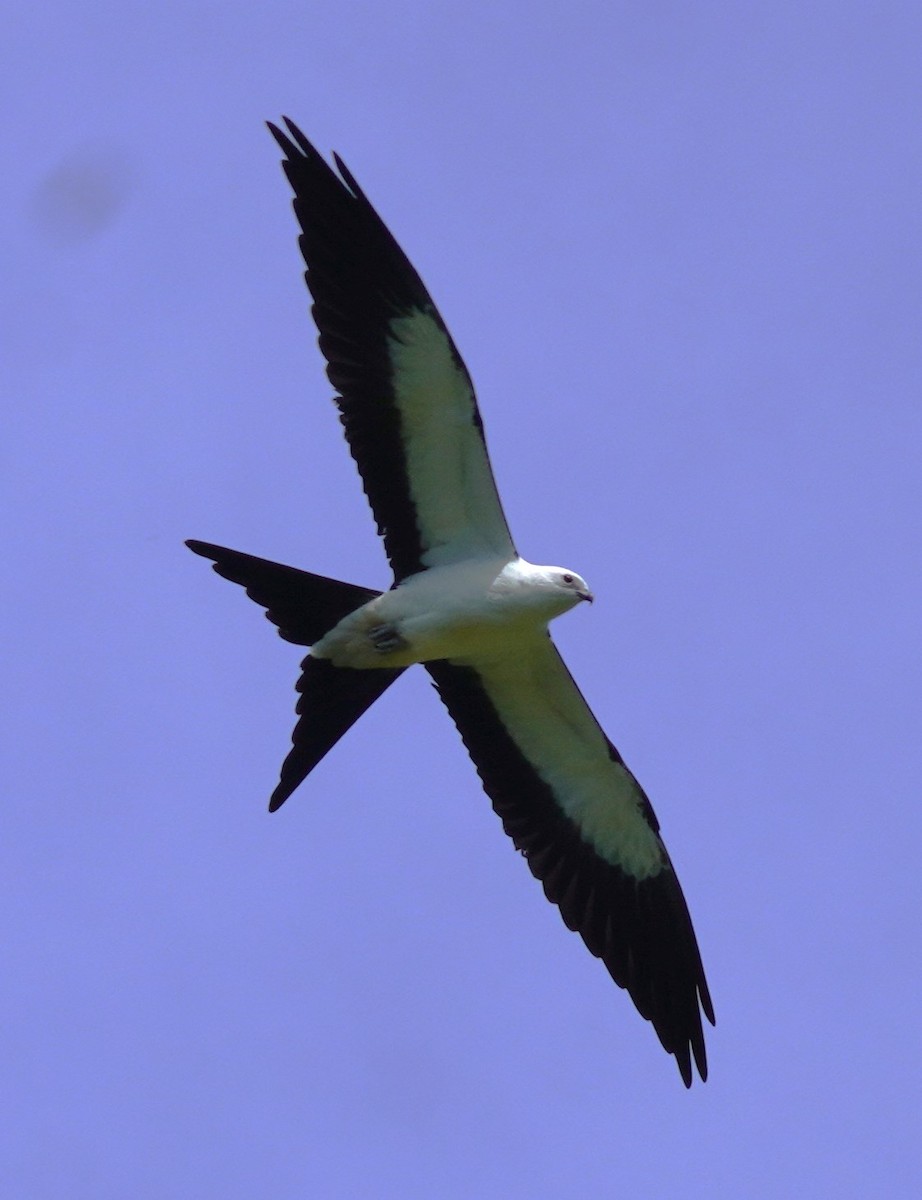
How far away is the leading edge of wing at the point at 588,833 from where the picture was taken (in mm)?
12992

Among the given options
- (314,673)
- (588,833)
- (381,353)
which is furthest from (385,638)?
(588,833)

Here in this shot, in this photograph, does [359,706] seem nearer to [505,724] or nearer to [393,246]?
[505,724]

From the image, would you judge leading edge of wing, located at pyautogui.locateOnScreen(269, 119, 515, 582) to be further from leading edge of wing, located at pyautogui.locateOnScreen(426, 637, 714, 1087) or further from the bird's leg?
leading edge of wing, located at pyautogui.locateOnScreen(426, 637, 714, 1087)

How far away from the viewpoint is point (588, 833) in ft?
43.7

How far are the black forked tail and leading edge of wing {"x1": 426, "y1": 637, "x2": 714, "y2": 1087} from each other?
3.21ft

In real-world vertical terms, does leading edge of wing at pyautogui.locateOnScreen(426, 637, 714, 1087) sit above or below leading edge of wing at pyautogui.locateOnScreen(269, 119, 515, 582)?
below

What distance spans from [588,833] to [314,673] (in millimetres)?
2442

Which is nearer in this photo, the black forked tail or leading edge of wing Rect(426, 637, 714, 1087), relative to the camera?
the black forked tail

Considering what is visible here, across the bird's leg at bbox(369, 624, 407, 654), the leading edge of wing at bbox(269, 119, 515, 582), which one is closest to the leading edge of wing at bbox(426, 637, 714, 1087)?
the bird's leg at bbox(369, 624, 407, 654)

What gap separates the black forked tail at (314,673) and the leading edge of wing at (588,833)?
98cm

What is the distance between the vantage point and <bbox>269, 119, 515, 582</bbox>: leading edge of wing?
467 inches

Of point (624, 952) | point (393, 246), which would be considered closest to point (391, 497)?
Answer: point (393, 246)

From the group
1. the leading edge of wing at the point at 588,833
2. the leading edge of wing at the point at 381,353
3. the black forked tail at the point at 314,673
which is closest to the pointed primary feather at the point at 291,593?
the black forked tail at the point at 314,673

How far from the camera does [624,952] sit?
524 inches
